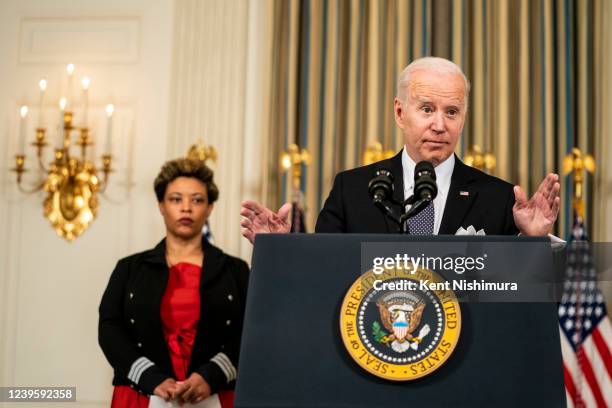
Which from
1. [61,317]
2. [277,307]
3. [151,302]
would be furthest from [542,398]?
[61,317]

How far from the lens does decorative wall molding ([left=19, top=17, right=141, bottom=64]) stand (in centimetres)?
607

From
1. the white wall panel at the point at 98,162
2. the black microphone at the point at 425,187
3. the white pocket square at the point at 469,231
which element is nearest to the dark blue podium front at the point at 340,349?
the black microphone at the point at 425,187

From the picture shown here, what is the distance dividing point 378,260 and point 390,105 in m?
4.22

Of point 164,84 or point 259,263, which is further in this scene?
point 164,84

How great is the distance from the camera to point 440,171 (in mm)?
2496

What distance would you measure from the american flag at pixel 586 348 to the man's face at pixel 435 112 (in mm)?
2707

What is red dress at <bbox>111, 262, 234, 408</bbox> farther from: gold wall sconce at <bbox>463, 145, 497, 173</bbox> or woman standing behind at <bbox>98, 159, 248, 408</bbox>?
gold wall sconce at <bbox>463, 145, 497, 173</bbox>

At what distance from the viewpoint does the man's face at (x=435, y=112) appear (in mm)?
2424

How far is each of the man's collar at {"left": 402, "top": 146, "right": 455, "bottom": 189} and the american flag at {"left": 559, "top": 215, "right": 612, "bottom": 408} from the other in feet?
8.66

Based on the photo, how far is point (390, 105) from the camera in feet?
19.3

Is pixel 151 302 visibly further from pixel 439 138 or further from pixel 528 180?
pixel 528 180

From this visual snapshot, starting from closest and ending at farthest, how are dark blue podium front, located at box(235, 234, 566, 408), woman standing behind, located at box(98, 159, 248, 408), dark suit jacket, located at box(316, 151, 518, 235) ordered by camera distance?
dark blue podium front, located at box(235, 234, 566, 408) → dark suit jacket, located at box(316, 151, 518, 235) → woman standing behind, located at box(98, 159, 248, 408)

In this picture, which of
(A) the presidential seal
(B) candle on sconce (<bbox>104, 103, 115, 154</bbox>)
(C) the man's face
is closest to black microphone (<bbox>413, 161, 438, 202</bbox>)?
(A) the presidential seal

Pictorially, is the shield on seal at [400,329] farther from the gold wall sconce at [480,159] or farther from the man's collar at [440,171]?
the gold wall sconce at [480,159]
